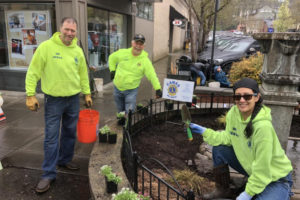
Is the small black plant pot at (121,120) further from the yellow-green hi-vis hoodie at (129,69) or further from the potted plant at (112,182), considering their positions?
the potted plant at (112,182)

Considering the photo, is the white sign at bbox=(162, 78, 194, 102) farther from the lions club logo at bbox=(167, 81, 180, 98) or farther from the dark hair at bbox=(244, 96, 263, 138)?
the dark hair at bbox=(244, 96, 263, 138)

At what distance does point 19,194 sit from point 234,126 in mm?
2450

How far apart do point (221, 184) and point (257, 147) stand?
802 millimetres

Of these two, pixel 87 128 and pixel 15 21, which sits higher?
pixel 15 21

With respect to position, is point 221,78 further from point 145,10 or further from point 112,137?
point 145,10

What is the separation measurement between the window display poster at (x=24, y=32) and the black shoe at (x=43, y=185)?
18.2 feet

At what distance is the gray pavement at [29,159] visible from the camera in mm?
2988

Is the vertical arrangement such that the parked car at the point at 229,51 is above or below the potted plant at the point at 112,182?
above

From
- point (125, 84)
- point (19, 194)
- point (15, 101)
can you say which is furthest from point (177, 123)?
point (15, 101)

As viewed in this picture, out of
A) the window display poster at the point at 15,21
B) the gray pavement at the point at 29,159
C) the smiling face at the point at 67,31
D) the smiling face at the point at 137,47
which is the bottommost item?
the gray pavement at the point at 29,159

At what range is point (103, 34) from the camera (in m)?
9.52

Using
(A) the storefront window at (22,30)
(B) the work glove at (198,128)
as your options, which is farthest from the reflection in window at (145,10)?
(B) the work glove at (198,128)

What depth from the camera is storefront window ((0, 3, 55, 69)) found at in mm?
7359

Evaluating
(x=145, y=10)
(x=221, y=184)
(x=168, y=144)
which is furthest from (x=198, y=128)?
(x=145, y=10)
